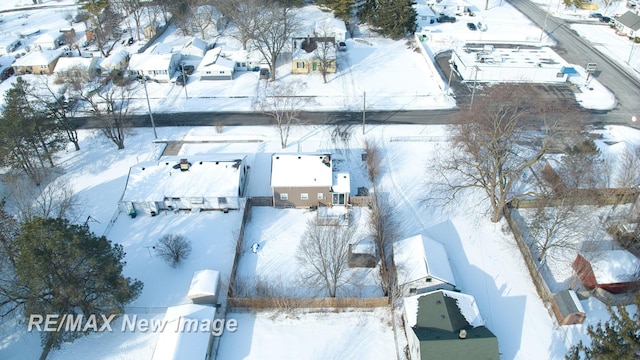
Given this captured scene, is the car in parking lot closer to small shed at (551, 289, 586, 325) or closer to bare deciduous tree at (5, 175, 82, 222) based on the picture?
small shed at (551, 289, 586, 325)

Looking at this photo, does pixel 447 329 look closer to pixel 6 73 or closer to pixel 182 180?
pixel 182 180

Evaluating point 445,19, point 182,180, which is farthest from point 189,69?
point 445,19

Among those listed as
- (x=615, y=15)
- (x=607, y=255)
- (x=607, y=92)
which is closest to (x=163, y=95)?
(x=607, y=255)

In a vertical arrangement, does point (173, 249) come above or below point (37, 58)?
below

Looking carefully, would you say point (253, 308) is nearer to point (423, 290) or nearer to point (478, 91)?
point (423, 290)

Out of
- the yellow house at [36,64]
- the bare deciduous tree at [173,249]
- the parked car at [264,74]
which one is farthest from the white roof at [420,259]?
the yellow house at [36,64]

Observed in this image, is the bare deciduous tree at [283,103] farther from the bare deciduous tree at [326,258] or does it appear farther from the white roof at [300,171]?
the bare deciduous tree at [326,258]
